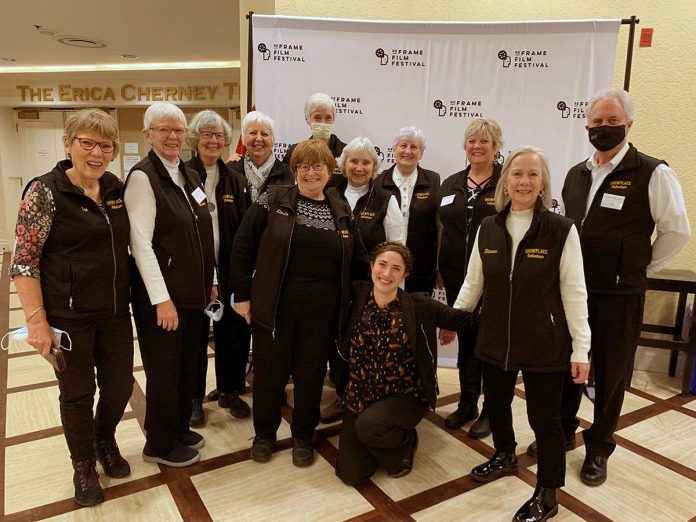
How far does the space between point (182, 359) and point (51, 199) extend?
36.4 inches

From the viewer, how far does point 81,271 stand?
1812 mm

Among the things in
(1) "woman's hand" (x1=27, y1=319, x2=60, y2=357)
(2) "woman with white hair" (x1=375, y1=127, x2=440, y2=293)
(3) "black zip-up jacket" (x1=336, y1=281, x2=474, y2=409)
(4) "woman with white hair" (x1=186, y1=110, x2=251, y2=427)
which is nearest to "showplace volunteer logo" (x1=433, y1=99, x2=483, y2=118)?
(2) "woman with white hair" (x1=375, y1=127, x2=440, y2=293)

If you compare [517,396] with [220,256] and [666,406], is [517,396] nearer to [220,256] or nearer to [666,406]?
[666,406]

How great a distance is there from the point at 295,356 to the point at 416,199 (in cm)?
120

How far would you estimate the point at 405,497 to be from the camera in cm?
216

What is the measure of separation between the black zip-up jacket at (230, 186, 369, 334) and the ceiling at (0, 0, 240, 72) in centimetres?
375

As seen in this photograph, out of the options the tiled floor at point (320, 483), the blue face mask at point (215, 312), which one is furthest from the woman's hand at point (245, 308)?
the tiled floor at point (320, 483)

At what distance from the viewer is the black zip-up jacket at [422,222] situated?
288cm

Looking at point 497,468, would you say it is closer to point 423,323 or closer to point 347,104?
point 423,323

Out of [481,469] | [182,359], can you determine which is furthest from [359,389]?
[182,359]

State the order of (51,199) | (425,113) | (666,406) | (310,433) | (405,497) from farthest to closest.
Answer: (425,113) → (666,406) → (310,433) → (405,497) → (51,199)

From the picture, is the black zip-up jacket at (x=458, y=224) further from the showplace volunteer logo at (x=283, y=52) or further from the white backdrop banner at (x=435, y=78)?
the showplace volunteer logo at (x=283, y=52)

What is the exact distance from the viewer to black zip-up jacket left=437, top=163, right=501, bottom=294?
2.58m

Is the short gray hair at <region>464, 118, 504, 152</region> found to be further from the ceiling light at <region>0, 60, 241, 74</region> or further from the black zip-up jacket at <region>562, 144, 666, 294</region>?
the ceiling light at <region>0, 60, 241, 74</region>
